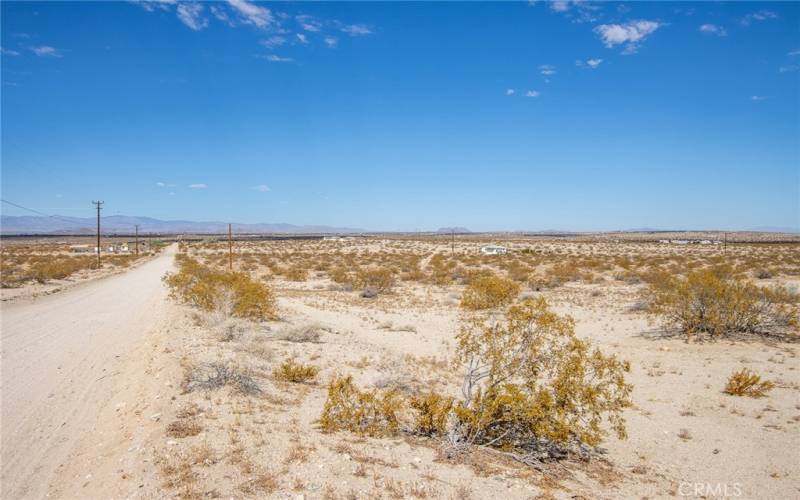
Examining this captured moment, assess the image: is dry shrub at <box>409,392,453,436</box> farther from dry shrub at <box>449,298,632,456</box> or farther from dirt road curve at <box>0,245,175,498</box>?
dirt road curve at <box>0,245,175,498</box>

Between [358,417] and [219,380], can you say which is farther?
[219,380]

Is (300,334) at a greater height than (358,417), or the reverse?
(358,417)

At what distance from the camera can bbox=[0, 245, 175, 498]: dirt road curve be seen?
6141 millimetres

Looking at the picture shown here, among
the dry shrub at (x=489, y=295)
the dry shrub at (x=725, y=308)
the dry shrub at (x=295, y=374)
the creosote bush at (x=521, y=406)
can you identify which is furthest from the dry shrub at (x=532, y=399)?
the dry shrub at (x=489, y=295)

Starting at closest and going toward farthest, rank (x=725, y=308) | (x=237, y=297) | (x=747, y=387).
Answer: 1. (x=747, y=387)
2. (x=725, y=308)
3. (x=237, y=297)

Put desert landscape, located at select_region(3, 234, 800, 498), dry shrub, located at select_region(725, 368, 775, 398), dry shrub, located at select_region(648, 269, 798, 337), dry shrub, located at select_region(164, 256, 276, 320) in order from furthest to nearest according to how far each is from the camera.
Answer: dry shrub, located at select_region(164, 256, 276, 320)
dry shrub, located at select_region(648, 269, 798, 337)
dry shrub, located at select_region(725, 368, 775, 398)
desert landscape, located at select_region(3, 234, 800, 498)

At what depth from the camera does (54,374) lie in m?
9.69

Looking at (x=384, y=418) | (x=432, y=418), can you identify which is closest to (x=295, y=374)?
(x=384, y=418)

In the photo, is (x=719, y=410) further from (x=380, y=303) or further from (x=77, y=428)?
(x=380, y=303)

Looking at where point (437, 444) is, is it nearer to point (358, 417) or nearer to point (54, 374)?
point (358, 417)

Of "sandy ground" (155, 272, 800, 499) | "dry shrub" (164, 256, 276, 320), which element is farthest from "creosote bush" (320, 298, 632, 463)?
Answer: "dry shrub" (164, 256, 276, 320)

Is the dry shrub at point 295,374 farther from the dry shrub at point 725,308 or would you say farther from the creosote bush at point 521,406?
the dry shrub at point 725,308

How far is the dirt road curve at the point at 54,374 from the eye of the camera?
6141 millimetres

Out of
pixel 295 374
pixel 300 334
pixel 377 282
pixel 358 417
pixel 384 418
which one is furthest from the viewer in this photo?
pixel 377 282
